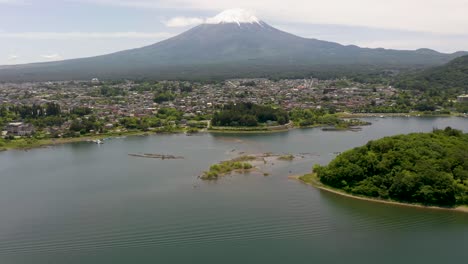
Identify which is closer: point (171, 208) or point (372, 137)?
point (171, 208)

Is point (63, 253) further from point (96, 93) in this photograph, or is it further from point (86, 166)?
point (96, 93)

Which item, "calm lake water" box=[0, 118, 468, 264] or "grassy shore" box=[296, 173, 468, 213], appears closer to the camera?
"calm lake water" box=[0, 118, 468, 264]

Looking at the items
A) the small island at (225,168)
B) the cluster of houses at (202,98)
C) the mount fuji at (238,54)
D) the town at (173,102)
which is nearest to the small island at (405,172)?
the small island at (225,168)

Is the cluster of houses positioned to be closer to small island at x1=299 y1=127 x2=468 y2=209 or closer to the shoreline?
the shoreline

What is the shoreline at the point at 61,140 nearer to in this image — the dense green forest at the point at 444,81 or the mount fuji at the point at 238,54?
the dense green forest at the point at 444,81

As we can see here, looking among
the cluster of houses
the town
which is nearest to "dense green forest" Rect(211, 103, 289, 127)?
the town

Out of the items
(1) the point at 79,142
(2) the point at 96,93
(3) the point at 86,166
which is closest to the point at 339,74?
(2) the point at 96,93
